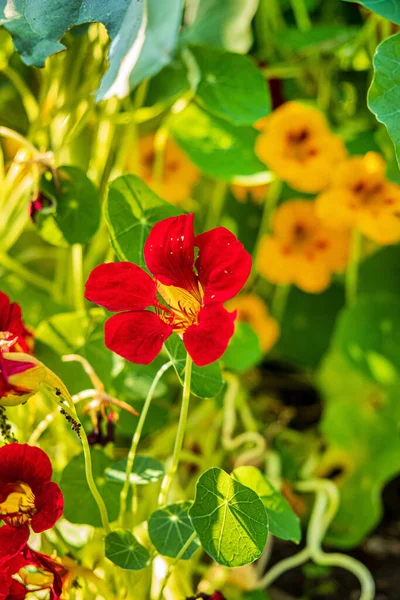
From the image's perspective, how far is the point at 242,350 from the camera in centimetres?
94

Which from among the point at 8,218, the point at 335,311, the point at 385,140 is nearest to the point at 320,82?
the point at 385,140

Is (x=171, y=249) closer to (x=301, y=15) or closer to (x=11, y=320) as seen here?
(x=11, y=320)

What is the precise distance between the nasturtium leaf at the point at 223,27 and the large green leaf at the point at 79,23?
224 millimetres

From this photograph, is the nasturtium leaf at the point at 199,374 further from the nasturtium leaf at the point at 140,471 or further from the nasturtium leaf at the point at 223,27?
the nasturtium leaf at the point at 223,27

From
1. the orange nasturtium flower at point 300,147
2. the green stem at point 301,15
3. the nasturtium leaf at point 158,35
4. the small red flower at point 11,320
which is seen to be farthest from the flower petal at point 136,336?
the green stem at point 301,15

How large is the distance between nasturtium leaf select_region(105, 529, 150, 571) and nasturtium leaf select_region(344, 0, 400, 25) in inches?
20.8

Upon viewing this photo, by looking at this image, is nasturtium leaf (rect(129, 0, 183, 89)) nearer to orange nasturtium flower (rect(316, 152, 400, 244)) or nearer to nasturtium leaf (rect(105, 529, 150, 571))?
orange nasturtium flower (rect(316, 152, 400, 244))

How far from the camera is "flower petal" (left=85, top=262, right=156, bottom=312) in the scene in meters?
0.50

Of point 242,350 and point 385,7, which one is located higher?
point 385,7

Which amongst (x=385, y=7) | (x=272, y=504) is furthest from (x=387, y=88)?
(x=272, y=504)

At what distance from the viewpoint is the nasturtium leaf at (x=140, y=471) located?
611mm

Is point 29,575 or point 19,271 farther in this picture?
point 19,271

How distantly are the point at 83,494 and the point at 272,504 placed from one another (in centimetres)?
18

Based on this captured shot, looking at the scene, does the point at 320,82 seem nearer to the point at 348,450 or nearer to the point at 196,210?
the point at 196,210
